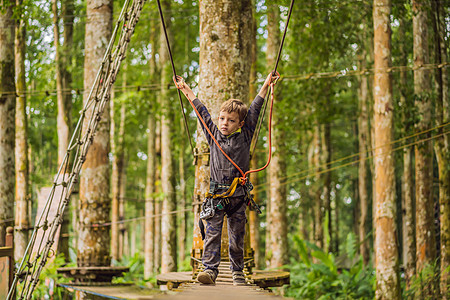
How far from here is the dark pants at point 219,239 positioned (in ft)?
16.0

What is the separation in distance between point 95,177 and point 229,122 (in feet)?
15.0

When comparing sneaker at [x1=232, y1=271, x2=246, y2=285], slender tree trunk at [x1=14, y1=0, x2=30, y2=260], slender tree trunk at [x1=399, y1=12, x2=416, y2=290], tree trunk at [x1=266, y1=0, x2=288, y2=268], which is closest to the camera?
sneaker at [x1=232, y1=271, x2=246, y2=285]

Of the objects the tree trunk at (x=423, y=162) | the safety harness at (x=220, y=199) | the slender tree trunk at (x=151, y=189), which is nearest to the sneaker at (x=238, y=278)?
the safety harness at (x=220, y=199)

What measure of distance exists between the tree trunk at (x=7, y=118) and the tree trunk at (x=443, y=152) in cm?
732

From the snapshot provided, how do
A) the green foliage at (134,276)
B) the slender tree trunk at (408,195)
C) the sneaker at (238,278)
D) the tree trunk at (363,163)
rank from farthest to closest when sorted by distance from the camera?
1. the tree trunk at (363,163)
2. the green foliage at (134,276)
3. the slender tree trunk at (408,195)
4. the sneaker at (238,278)

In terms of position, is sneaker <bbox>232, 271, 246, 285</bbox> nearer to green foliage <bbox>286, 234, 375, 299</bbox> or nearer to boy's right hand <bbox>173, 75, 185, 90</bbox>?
boy's right hand <bbox>173, 75, 185, 90</bbox>

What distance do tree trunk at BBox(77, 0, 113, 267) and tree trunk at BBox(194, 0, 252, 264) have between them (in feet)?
10.6

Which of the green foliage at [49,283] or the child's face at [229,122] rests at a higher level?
the child's face at [229,122]

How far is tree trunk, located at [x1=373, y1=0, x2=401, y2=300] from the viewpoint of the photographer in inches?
360

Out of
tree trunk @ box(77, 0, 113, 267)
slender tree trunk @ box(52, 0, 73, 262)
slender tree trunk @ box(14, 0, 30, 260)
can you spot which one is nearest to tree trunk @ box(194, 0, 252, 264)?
tree trunk @ box(77, 0, 113, 267)

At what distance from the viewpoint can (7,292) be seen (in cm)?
617

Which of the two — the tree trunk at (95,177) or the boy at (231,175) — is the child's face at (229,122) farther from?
the tree trunk at (95,177)

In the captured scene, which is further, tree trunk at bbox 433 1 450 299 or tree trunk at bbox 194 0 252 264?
tree trunk at bbox 433 1 450 299

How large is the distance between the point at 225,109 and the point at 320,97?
36.1ft
